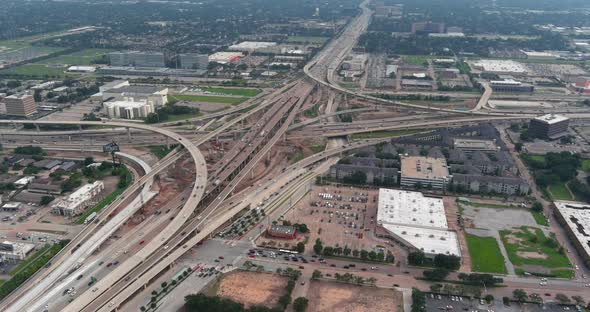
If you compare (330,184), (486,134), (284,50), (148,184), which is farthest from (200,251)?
(284,50)

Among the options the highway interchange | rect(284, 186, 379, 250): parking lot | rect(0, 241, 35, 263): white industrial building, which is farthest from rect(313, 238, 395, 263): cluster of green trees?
rect(0, 241, 35, 263): white industrial building

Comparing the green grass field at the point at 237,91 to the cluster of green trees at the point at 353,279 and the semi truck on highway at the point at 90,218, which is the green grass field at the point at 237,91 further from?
the cluster of green trees at the point at 353,279

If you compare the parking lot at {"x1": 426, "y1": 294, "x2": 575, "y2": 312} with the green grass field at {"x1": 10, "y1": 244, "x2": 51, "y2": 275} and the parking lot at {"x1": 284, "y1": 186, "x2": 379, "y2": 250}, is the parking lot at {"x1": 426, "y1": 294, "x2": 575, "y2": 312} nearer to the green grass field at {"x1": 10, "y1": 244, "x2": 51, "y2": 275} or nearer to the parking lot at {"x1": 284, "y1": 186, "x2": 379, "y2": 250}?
the parking lot at {"x1": 284, "y1": 186, "x2": 379, "y2": 250}

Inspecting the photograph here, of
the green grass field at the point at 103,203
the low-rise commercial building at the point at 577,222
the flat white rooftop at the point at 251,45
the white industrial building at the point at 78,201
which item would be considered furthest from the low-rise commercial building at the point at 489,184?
the flat white rooftop at the point at 251,45

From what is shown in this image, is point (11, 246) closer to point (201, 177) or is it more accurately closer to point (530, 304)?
point (201, 177)

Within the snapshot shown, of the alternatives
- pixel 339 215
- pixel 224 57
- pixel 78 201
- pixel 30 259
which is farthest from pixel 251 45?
pixel 30 259
